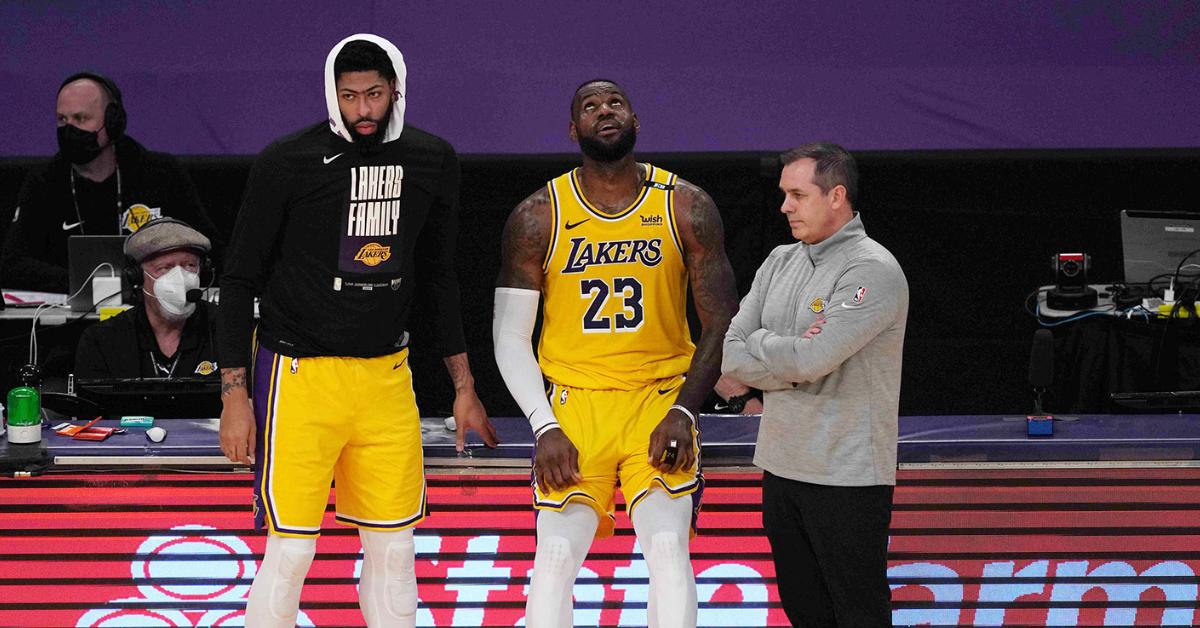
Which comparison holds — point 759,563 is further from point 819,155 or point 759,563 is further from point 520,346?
point 819,155

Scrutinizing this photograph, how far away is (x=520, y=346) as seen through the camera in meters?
3.90

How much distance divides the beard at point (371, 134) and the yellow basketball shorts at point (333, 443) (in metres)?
0.55

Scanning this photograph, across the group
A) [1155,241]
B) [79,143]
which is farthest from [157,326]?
[1155,241]

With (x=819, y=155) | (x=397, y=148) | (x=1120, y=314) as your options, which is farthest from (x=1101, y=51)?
(x=397, y=148)

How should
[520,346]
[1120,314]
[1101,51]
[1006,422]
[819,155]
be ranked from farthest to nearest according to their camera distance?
[1101,51]
[1120,314]
[1006,422]
[520,346]
[819,155]

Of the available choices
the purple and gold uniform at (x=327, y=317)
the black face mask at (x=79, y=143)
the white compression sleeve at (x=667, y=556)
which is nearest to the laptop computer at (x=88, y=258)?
the black face mask at (x=79, y=143)

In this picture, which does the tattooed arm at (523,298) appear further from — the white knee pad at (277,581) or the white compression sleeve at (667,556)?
the white knee pad at (277,581)

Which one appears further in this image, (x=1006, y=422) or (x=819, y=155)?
(x=1006, y=422)

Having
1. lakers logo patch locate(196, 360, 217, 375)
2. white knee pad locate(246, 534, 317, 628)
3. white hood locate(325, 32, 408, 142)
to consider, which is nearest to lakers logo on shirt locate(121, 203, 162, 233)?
lakers logo patch locate(196, 360, 217, 375)

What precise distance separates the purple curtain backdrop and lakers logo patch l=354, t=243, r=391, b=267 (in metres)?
3.45

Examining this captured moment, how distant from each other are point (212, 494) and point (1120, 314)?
3.74 m

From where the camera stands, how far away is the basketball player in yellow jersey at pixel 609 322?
3.79 meters

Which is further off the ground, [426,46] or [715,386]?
[426,46]

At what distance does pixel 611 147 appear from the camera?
3.82m
